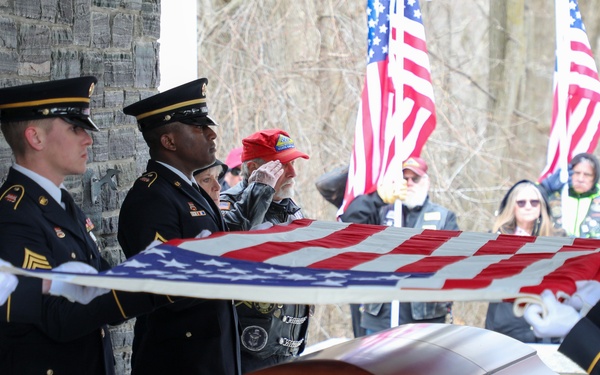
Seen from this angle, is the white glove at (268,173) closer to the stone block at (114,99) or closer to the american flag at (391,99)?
the stone block at (114,99)

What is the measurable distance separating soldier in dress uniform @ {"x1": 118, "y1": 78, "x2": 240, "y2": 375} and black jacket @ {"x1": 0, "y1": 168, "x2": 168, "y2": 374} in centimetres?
29

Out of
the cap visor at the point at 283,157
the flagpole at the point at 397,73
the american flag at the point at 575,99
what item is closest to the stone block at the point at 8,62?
the cap visor at the point at 283,157

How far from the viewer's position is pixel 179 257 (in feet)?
11.0

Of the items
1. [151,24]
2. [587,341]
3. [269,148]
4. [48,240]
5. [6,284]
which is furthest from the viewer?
[151,24]

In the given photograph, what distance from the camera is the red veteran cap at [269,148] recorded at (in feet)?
17.8

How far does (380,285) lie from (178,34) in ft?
12.8

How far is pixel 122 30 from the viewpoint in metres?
5.62

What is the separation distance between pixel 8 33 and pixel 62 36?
0.43 m

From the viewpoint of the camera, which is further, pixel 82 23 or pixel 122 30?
pixel 122 30

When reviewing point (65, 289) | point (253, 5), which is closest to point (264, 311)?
point (65, 289)

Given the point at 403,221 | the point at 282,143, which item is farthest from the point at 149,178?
the point at 403,221

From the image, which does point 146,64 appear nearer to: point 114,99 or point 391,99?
point 114,99

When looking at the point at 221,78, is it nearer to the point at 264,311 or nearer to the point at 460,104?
the point at 460,104

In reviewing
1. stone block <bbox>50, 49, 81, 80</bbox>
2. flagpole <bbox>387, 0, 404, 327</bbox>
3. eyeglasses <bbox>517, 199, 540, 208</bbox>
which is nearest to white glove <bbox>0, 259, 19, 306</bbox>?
stone block <bbox>50, 49, 81, 80</bbox>
